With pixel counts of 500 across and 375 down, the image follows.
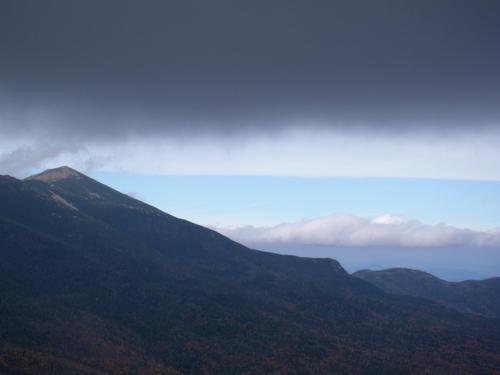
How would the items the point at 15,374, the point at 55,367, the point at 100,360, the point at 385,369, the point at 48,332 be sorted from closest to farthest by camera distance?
the point at 15,374 < the point at 55,367 < the point at 100,360 < the point at 48,332 < the point at 385,369

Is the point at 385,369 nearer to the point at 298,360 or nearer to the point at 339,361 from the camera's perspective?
the point at 339,361

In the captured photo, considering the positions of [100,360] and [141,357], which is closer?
[100,360]

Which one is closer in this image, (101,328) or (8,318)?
(8,318)

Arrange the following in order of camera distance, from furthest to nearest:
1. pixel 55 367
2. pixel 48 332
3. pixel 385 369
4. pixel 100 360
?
1. pixel 385 369
2. pixel 48 332
3. pixel 100 360
4. pixel 55 367

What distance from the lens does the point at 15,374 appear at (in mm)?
124188

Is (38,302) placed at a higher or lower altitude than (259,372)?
higher

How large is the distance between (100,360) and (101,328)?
3550 centimetres

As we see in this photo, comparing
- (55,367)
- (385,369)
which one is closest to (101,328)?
(55,367)

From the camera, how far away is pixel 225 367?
17638 cm

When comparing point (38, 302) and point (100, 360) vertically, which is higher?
point (38, 302)

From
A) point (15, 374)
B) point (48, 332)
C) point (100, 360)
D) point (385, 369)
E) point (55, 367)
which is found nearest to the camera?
point (15, 374)

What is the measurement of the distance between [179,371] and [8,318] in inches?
2399

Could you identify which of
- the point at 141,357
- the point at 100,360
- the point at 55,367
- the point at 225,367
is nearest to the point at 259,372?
the point at 225,367

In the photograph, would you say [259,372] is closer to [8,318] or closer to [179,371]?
[179,371]
